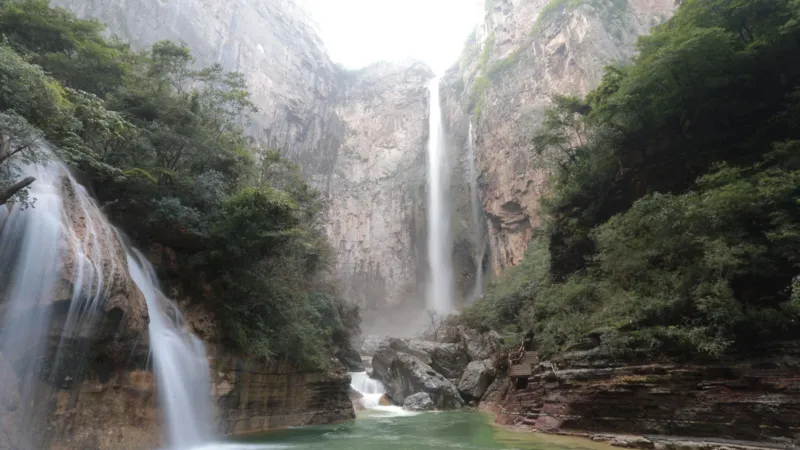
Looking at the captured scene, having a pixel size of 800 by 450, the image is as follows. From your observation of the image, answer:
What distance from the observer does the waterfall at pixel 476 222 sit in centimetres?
3749

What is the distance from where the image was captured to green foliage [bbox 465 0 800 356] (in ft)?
28.4

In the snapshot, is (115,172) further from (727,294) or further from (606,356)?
(727,294)

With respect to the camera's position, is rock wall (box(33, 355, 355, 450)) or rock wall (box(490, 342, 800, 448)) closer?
rock wall (box(490, 342, 800, 448))

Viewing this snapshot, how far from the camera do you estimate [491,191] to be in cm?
3500

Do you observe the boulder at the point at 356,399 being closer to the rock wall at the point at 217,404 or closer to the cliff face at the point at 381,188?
the rock wall at the point at 217,404

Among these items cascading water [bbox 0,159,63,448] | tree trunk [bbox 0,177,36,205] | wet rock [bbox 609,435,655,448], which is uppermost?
tree trunk [bbox 0,177,36,205]

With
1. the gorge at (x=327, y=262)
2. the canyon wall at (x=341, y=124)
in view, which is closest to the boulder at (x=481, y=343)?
the gorge at (x=327, y=262)

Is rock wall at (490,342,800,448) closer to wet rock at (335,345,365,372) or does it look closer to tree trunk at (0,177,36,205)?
tree trunk at (0,177,36,205)

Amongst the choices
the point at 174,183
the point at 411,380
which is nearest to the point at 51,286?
the point at 174,183

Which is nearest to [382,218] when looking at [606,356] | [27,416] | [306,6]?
[306,6]

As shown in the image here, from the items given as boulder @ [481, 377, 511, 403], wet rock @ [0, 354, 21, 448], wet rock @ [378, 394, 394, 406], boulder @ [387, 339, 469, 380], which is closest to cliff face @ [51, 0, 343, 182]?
boulder @ [387, 339, 469, 380]

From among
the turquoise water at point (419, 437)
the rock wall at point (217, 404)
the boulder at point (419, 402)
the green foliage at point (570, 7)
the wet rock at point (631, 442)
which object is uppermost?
the green foliage at point (570, 7)

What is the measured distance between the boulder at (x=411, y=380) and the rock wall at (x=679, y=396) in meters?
9.06

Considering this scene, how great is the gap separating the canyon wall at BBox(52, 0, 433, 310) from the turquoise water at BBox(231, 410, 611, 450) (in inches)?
1029
